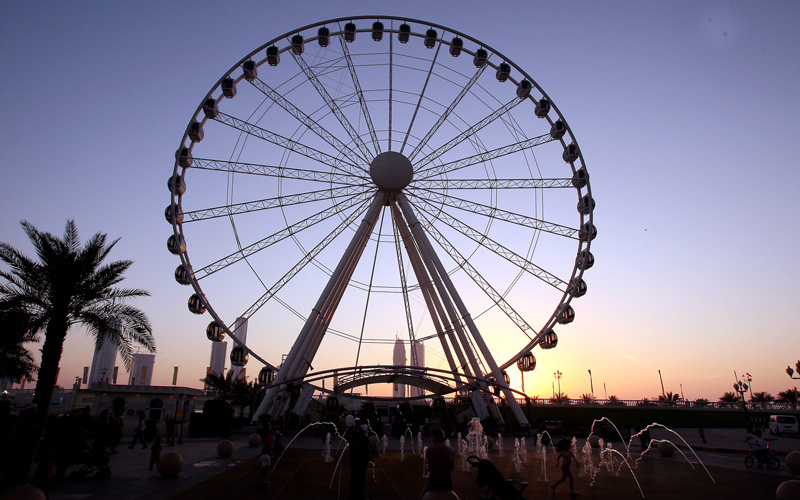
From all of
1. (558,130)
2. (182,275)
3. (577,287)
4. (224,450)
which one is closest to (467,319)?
(577,287)

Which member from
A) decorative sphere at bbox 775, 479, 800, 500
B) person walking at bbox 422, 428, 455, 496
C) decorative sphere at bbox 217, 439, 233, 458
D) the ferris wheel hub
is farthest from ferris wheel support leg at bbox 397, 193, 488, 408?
person walking at bbox 422, 428, 455, 496

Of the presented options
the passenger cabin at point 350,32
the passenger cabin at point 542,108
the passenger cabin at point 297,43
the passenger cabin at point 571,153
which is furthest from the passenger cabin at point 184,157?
the passenger cabin at point 571,153

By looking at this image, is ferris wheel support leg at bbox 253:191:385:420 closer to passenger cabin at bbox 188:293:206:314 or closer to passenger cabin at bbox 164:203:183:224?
passenger cabin at bbox 188:293:206:314

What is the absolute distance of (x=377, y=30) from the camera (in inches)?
1110

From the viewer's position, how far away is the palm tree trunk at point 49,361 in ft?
57.6

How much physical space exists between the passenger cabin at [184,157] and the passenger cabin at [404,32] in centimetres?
1323

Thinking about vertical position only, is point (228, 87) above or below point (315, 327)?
above

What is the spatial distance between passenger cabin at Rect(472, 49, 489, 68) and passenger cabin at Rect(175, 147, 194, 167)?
54.9ft

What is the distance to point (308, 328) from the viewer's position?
26938 millimetres

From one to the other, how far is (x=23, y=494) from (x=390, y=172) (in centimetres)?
2367

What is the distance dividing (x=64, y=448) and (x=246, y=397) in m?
47.9

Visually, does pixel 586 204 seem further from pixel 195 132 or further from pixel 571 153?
pixel 195 132

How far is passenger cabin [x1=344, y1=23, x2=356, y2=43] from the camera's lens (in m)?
27.7

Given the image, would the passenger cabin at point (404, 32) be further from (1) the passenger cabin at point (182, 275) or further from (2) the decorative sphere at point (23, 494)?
(2) the decorative sphere at point (23, 494)
